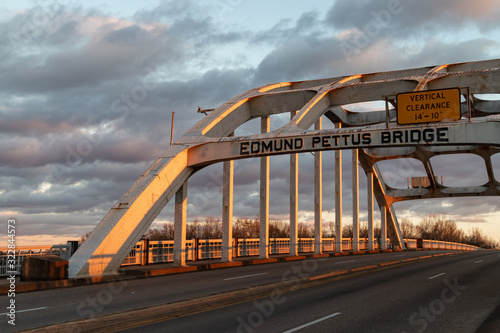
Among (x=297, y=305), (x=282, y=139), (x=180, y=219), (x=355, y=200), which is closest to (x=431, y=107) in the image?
(x=282, y=139)

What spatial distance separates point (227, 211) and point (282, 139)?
6.27 metres

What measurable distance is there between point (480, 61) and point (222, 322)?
26947 millimetres

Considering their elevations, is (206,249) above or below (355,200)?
below

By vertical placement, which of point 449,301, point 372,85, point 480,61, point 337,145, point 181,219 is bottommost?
point 449,301

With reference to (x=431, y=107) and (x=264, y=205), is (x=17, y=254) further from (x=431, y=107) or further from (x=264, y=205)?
(x=431, y=107)

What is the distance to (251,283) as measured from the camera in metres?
15.7

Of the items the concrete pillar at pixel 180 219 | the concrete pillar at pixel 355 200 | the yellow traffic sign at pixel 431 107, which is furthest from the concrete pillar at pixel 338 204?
the yellow traffic sign at pixel 431 107

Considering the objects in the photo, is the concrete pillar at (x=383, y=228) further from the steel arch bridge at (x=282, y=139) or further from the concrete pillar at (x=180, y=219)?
the concrete pillar at (x=180, y=219)

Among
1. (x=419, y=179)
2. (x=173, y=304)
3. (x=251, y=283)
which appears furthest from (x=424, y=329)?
(x=419, y=179)

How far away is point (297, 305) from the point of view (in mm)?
11625

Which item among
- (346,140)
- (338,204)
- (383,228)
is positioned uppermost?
(346,140)

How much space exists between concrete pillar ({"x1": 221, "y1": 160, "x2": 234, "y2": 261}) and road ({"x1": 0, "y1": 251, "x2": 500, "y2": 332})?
29.1 ft

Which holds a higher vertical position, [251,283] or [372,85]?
[372,85]

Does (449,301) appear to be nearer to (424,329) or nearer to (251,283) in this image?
(424,329)
